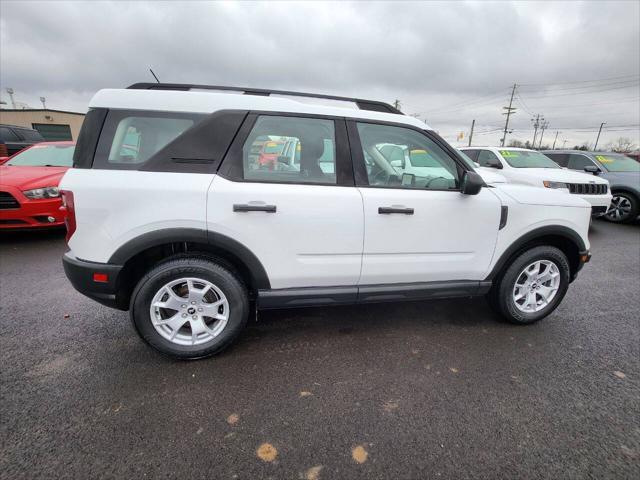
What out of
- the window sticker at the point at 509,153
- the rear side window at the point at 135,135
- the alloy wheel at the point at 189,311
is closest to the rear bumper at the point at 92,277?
the alloy wheel at the point at 189,311

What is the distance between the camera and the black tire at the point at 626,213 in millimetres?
7754

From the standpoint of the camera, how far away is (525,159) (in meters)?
7.86

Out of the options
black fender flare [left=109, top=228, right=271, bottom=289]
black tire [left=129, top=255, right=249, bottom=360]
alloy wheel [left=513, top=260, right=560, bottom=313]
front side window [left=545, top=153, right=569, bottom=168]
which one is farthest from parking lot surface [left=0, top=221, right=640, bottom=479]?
front side window [left=545, top=153, right=569, bottom=168]

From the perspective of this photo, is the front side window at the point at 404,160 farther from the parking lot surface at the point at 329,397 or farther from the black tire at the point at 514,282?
the parking lot surface at the point at 329,397

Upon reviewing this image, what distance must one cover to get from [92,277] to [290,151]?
1628mm

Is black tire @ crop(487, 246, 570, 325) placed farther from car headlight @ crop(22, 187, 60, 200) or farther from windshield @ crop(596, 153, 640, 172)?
windshield @ crop(596, 153, 640, 172)

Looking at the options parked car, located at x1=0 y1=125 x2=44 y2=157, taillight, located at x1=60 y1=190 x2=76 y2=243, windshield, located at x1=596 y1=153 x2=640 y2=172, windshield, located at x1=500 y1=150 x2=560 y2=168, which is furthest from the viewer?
parked car, located at x1=0 y1=125 x2=44 y2=157

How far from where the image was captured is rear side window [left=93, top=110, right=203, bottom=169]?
2143 mm

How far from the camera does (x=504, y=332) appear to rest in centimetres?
296

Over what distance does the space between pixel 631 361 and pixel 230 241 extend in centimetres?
328

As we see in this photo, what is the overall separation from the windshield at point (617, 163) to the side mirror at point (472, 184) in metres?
9.01

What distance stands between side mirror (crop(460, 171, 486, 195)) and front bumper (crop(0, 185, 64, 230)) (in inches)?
222

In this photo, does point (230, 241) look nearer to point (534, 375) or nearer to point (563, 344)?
point (534, 375)

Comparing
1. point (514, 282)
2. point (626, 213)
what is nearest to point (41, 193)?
point (514, 282)
